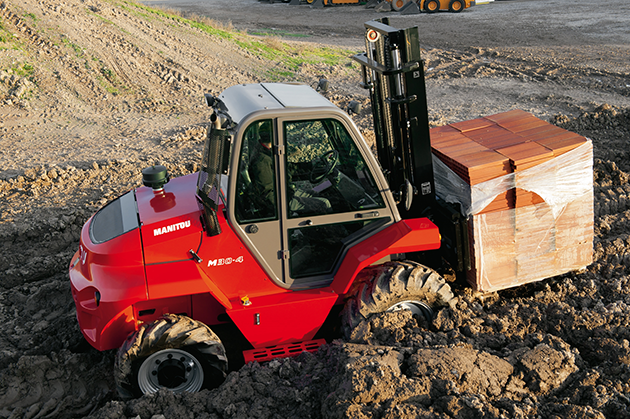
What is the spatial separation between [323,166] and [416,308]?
160 centimetres

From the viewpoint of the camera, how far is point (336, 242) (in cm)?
467

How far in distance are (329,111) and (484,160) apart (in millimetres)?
1631

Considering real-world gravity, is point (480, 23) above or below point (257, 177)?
below

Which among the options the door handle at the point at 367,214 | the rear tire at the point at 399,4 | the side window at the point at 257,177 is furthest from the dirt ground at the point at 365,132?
the rear tire at the point at 399,4

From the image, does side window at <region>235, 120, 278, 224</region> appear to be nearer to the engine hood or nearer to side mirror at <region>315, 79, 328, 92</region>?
the engine hood

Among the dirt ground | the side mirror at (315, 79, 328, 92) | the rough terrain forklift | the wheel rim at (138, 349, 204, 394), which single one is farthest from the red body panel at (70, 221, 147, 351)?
the side mirror at (315, 79, 328, 92)

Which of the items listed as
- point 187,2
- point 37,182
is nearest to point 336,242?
point 37,182

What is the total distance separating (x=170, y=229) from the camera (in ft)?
14.3

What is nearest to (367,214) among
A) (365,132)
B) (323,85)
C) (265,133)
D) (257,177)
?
(257,177)

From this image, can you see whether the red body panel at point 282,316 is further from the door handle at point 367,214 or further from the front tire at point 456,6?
the front tire at point 456,6

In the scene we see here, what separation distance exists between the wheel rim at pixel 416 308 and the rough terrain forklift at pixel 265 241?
16mm

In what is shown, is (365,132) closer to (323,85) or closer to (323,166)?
(323,85)

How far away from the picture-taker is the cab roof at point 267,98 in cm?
423

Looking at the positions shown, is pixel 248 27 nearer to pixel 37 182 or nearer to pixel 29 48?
pixel 29 48
